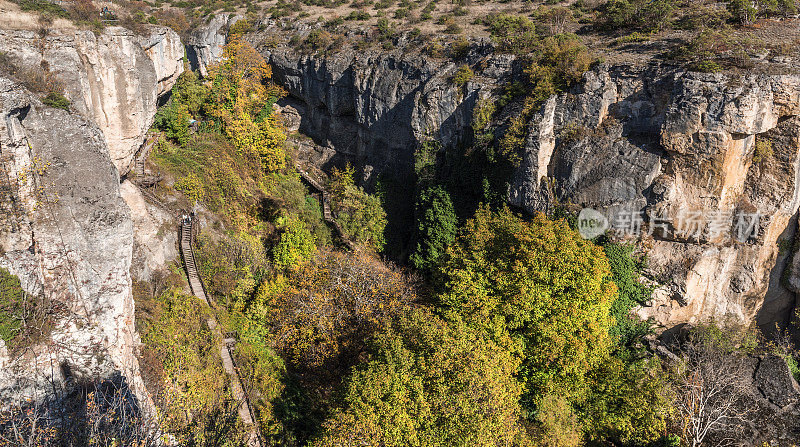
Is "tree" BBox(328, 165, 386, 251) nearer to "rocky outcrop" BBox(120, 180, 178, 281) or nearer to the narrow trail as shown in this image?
the narrow trail

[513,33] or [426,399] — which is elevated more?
[513,33]

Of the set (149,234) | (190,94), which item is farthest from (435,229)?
(190,94)

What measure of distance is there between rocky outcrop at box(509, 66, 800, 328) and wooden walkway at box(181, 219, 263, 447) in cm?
1415

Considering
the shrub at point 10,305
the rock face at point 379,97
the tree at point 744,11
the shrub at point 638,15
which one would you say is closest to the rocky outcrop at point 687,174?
the rock face at point 379,97

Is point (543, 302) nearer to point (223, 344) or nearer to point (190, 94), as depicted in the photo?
point (223, 344)

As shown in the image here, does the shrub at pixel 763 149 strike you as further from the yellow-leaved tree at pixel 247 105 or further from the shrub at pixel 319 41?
the shrub at pixel 319 41

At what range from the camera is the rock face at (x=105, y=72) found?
1487 cm

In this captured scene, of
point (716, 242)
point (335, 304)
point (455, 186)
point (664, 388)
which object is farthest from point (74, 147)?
point (716, 242)

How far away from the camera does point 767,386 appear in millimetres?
18688

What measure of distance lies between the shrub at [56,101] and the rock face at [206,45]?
2125cm

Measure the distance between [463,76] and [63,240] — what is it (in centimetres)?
2060

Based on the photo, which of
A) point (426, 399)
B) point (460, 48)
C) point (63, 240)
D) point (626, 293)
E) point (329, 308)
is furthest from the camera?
point (460, 48)

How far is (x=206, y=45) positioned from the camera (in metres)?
35.6

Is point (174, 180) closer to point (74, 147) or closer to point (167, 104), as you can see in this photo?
point (167, 104)
